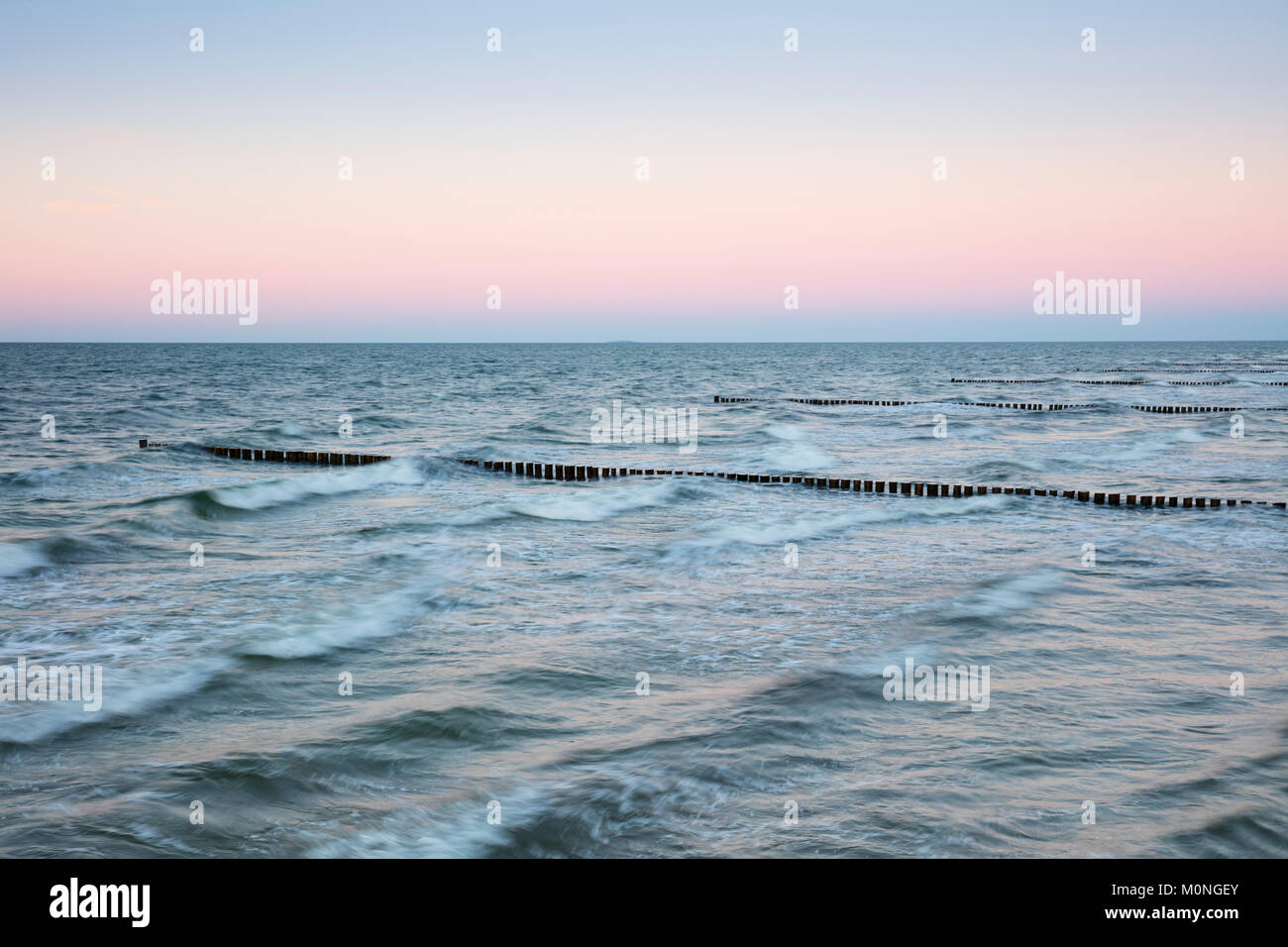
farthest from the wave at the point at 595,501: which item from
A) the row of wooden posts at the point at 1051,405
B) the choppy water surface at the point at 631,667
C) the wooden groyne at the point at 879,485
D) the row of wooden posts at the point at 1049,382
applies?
the row of wooden posts at the point at 1049,382

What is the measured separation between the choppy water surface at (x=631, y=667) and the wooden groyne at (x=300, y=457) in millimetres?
3761

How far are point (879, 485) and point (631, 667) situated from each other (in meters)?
15.6

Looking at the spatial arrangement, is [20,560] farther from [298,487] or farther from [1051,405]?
[1051,405]

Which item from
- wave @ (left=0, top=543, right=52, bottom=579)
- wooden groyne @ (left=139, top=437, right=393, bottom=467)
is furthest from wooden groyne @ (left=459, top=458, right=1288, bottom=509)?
wave @ (left=0, top=543, right=52, bottom=579)

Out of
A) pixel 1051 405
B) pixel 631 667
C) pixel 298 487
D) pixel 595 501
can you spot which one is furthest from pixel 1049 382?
pixel 631 667

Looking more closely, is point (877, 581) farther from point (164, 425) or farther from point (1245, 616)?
point (164, 425)

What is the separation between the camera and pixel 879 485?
1000 inches

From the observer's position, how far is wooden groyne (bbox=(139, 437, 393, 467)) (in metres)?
30.8

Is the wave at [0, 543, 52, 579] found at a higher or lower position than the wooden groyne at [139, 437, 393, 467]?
lower

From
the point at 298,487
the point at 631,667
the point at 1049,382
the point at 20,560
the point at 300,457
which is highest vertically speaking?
the point at 1049,382

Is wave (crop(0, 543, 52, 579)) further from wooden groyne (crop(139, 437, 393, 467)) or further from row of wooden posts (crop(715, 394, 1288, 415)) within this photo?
row of wooden posts (crop(715, 394, 1288, 415))

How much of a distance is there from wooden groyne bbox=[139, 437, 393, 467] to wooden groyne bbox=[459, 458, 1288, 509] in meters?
2.99
